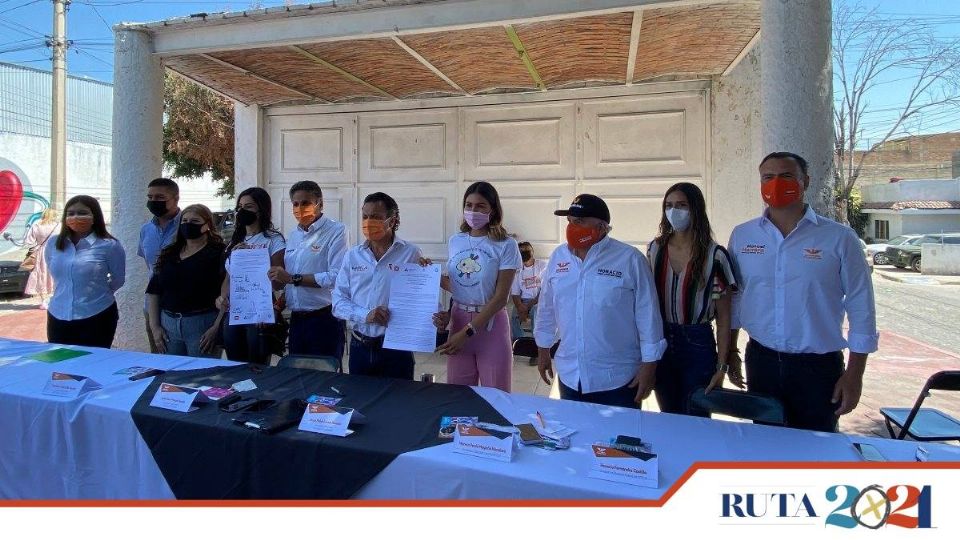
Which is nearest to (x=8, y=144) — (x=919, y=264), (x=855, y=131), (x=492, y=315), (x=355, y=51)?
(x=355, y=51)

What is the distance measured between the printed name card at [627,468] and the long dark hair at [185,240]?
293 centimetres

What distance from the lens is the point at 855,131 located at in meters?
19.3

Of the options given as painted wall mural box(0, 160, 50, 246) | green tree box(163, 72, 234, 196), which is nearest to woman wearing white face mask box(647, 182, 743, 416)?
green tree box(163, 72, 234, 196)

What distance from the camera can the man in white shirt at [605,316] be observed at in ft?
7.95

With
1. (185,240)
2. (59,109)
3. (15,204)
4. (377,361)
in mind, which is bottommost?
(377,361)

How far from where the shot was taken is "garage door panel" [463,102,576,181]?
605 centimetres

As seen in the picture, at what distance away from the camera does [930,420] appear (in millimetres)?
2736

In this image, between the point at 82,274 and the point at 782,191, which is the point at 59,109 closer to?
the point at 82,274

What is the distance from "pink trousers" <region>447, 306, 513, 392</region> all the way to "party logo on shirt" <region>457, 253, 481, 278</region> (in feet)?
0.72

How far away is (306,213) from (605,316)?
2085 mm

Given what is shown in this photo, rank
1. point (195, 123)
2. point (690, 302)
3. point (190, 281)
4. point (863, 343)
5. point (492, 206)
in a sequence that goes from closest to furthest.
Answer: point (863, 343) → point (690, 302) → point (492, 206) → point (190, 281) → point (195, 123)

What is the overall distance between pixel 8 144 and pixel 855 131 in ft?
97.6

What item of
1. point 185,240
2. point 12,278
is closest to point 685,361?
point 185,240

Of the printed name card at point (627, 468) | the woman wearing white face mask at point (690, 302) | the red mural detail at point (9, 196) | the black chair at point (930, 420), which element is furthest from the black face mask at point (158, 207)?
→ the red mural detail at point (9, 196)
